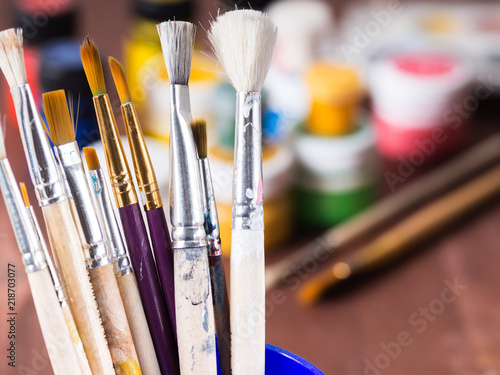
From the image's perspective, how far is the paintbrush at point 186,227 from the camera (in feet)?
0.67

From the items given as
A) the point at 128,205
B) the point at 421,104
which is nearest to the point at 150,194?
the point at 128,205

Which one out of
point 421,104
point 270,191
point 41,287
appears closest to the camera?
point 41,287

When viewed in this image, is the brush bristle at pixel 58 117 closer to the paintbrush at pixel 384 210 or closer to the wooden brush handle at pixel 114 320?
the wooden brush handle at pixel 114 320

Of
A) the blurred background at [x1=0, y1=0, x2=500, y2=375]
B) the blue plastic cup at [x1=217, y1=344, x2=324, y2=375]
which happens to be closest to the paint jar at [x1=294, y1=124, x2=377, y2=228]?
the blurred background at [x1=0, y1=0, x2=500, y2=375]

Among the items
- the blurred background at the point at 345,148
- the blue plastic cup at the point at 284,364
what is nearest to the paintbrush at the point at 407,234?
the blurred background at the point at 345,148

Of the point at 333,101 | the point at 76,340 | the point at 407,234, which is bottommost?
the point at 76,340

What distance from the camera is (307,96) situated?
1.93 feet

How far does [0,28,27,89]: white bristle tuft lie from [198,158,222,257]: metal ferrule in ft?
0.21

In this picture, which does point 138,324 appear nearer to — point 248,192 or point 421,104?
point 248,192

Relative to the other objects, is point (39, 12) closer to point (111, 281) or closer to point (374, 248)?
point (374, 248)

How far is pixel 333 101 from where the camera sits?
0.54 m

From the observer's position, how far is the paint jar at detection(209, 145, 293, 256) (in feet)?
1.59

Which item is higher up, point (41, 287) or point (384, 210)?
point (384, 210)

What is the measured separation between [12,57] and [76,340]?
0.09 metres
